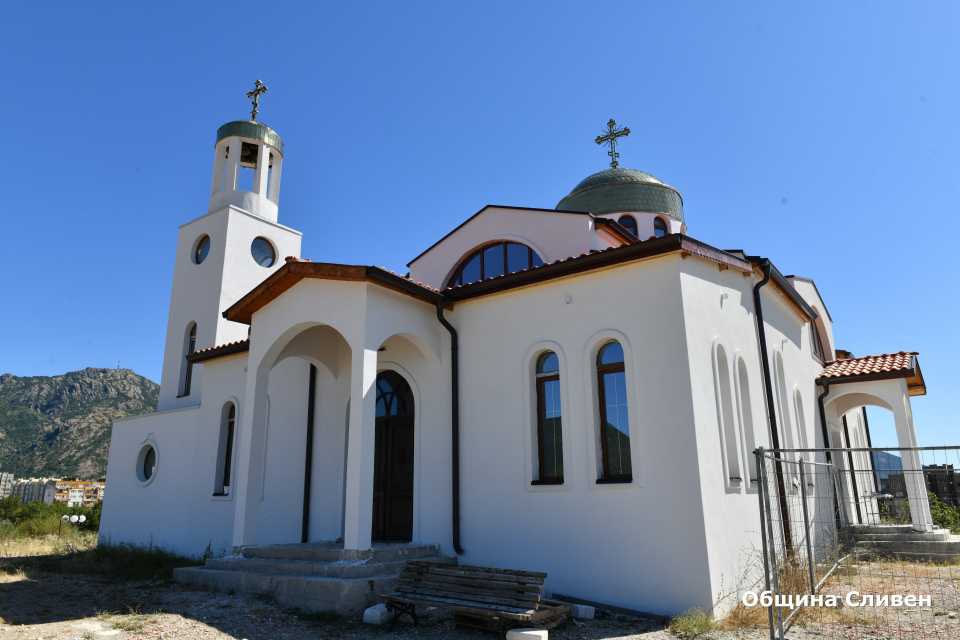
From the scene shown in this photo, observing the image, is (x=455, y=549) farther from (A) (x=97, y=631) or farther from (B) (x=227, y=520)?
(B) (x=227, y=520)

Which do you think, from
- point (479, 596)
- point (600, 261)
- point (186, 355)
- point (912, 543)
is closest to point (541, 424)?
point (600, 261)

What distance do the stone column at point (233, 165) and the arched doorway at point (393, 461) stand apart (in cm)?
936

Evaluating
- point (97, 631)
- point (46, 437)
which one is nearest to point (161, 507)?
point (97, 631)

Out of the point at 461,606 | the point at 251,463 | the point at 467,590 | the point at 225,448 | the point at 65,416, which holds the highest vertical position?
the point at 65,416

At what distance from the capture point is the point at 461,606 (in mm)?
6660

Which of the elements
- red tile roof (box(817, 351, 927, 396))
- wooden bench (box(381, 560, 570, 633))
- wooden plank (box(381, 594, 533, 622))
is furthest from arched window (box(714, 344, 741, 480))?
red tile roof (box(817, 351, 927, 396))

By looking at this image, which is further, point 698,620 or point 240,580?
point 240,580

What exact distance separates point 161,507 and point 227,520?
269cm

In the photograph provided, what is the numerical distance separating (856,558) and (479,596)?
607 centimetres

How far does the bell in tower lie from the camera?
1734 cm

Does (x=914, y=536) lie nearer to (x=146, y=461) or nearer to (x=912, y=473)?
(x=912, y=473)

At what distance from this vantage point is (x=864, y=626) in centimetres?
679

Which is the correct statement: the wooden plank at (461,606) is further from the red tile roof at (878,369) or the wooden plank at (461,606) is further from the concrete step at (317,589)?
the red tile roof at (878,369)

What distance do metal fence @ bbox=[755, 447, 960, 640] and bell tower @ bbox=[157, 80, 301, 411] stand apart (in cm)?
1313
